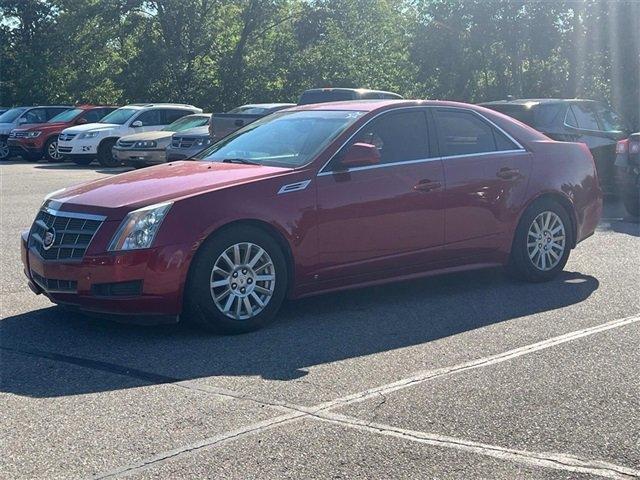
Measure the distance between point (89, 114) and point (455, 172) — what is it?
22354 millimetres

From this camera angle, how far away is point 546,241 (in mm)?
8852

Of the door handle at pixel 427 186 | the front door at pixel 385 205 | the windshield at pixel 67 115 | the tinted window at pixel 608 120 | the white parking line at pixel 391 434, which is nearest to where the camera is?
the white parking line at pixel 391 434

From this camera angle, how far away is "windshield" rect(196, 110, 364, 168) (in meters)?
7.77

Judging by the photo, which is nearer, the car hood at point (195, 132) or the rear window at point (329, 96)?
the rear window at point (329, 96)

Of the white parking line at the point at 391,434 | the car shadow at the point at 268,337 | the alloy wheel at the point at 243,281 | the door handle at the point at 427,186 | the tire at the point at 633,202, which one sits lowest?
the white parking line at the point at 391,434

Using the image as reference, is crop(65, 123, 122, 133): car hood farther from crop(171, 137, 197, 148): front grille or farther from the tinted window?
the tinted window

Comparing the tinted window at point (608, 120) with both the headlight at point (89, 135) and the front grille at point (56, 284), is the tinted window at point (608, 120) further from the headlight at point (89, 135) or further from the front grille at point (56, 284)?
the headlight at point (89, 135)

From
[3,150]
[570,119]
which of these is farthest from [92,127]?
[570,119]

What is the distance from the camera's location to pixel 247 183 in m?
7.15

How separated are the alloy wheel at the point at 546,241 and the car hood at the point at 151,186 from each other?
2.53 m

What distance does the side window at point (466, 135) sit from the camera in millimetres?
8375

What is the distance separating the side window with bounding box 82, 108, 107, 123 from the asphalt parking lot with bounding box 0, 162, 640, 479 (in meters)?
21.1

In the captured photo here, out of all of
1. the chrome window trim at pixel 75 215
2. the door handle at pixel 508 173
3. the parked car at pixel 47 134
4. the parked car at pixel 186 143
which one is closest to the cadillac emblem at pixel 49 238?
the chrome window trim at pixel 75 215

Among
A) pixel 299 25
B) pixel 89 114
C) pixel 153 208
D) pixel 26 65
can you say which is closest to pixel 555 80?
pixel 89 114
